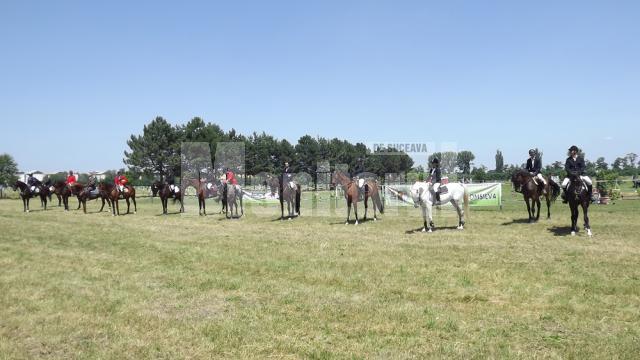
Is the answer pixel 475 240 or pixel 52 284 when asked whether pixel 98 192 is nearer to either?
pixel 52 284

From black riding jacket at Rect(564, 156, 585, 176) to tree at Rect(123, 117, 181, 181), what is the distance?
64086 millimetres

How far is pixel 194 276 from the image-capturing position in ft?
33.7

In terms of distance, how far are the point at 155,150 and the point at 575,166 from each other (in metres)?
67.3

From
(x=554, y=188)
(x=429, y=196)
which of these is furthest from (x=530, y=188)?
(x=429, y=196)

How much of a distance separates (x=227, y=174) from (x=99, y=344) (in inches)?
727

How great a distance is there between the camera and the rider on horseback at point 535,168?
61.3 feet

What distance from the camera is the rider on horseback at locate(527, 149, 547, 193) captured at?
1867 cm

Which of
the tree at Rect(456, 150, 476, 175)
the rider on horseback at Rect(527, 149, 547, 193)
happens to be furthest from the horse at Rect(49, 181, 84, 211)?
the tree at Rect(456, 150, 476, 175)

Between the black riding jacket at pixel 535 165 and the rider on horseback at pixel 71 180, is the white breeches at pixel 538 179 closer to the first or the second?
the black riding jacket at pixel 535 165

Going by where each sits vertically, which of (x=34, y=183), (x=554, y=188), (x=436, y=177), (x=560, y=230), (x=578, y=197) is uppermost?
(x=34, y=183)

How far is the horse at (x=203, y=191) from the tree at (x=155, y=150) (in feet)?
143

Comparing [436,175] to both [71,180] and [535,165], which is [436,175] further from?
[71,180]

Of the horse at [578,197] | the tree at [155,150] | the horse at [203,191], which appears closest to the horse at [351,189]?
the horse at [578,197]

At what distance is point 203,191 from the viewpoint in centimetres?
2747
